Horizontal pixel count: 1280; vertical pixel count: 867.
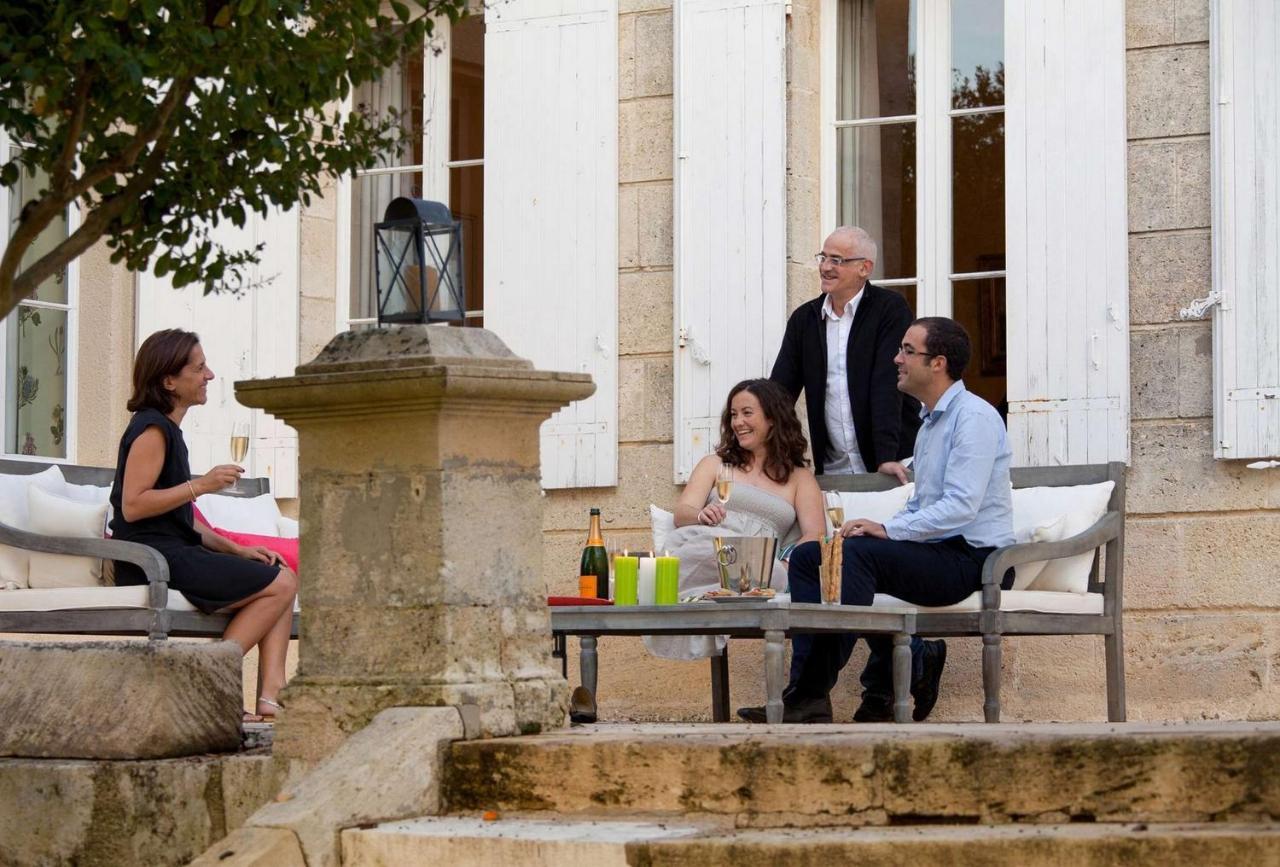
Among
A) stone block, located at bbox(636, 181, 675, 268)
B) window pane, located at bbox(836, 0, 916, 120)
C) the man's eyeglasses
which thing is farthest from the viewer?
window pane, located at bbox(836, 0, 916, 120)

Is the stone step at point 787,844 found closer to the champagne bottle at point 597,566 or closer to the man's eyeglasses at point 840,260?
the champagne bottle at point 597,566

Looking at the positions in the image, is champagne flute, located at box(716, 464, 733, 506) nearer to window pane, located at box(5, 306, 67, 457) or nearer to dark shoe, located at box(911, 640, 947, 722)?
dark shoe, located at box(911, 640, 947, 722)

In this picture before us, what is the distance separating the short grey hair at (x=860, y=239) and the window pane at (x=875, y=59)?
2.82 feet

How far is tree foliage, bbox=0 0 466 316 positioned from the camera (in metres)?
4.43

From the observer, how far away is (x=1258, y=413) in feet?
22.9

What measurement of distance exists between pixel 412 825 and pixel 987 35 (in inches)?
185

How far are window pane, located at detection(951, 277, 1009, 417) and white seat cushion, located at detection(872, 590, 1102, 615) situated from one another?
4.07ft

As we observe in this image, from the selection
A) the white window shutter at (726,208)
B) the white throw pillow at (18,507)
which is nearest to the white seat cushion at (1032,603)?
the white window shutter at (726,208)

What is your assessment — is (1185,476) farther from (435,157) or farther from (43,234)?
(43,234)

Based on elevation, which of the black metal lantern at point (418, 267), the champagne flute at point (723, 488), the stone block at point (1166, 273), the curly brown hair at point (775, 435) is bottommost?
the champagne flute at point (723, 488)

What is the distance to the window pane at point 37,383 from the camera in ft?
28.1

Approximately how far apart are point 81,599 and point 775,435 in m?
2.27

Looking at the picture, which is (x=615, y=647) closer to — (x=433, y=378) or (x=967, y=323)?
(x=967, y=323)

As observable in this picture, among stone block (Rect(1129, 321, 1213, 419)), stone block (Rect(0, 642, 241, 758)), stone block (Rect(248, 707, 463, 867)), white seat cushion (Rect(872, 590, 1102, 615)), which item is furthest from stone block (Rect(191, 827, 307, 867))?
stone block (Rect(1129, 321, 1213, 419))
